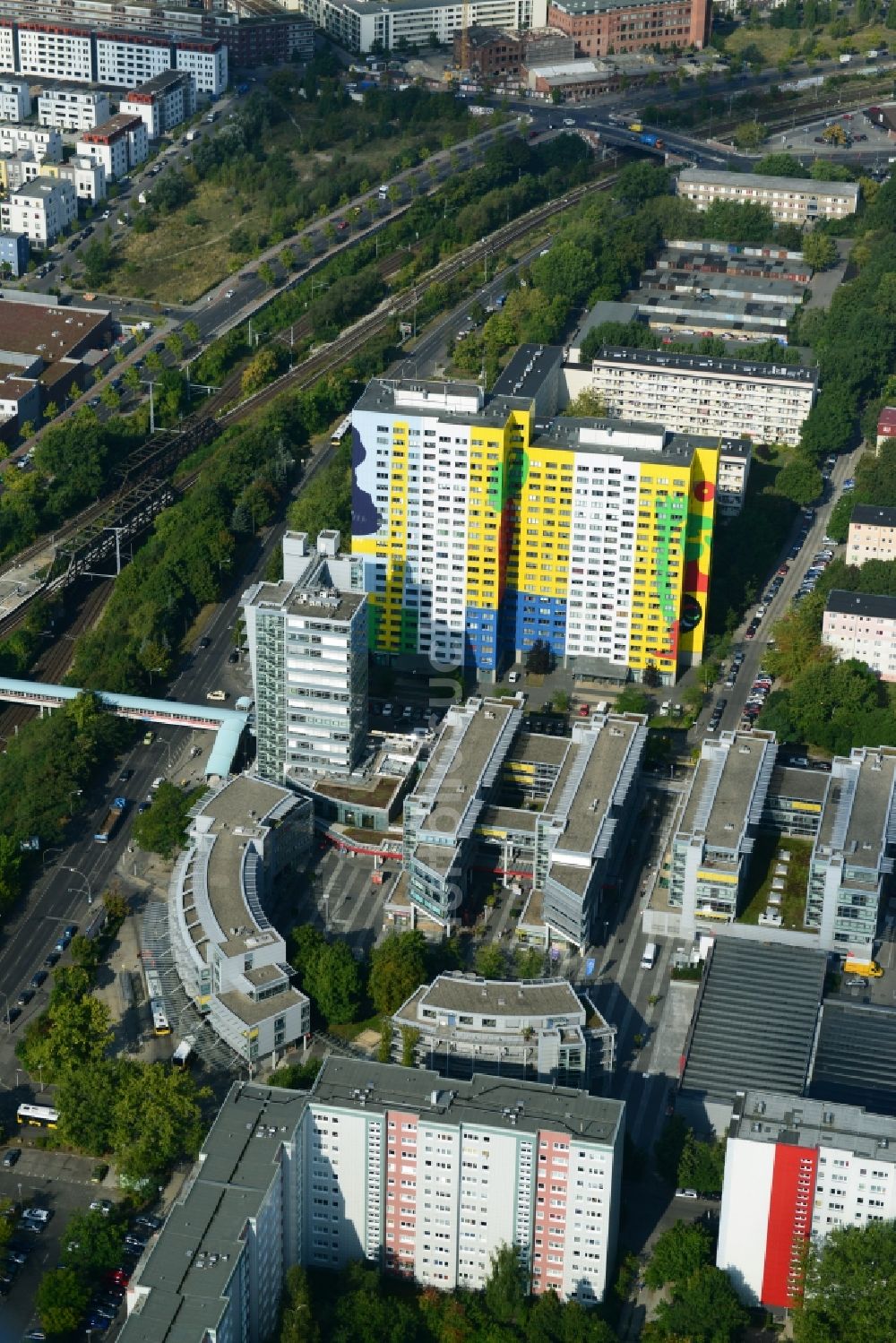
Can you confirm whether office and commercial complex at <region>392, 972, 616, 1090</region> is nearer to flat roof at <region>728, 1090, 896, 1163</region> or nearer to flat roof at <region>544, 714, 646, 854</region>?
flat roof at <region>728, 1090, 896, 1163</region>

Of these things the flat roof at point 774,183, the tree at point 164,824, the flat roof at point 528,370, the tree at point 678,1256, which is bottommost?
the tree at point 678,1256

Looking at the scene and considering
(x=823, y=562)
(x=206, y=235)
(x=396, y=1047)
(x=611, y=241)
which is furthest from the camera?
(x=206, y=235)

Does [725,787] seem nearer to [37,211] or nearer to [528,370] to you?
[528,370]

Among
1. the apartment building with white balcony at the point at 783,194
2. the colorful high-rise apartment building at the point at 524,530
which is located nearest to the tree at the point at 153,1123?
the colorful high-rise apartment building at the point at 524,530

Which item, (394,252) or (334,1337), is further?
(394,252)

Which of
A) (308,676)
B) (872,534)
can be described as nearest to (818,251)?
(872,534)

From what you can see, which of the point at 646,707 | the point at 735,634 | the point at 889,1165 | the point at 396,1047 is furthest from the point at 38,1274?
the point at 735,634

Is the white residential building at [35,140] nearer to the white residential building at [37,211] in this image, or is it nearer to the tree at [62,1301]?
the white residential building at [37,211]

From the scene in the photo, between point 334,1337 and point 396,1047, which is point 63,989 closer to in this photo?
point 396,1047
